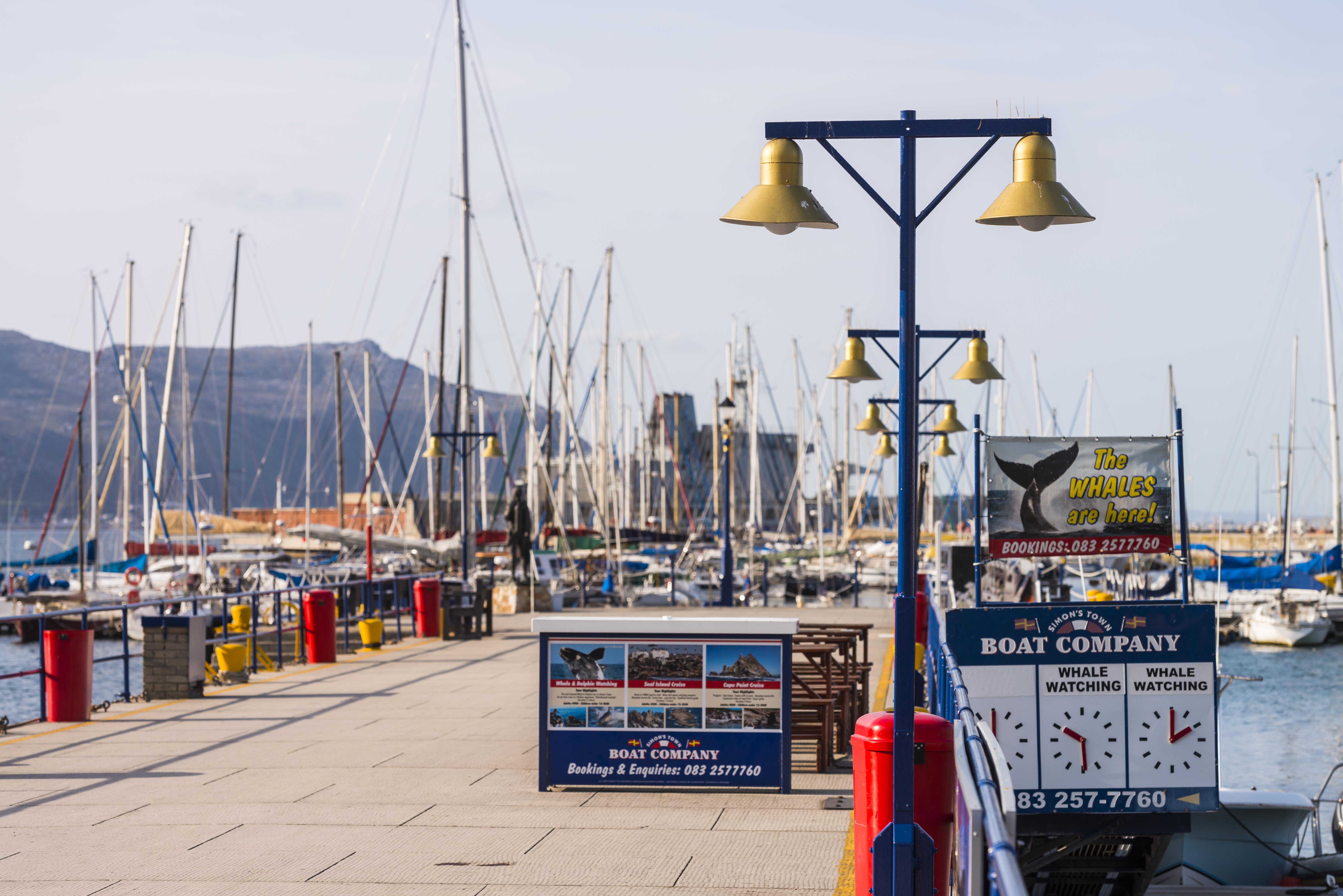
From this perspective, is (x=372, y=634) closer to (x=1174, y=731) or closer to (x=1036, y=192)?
(x=1174, y=731)

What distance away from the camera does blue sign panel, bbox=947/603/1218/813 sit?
371 inches

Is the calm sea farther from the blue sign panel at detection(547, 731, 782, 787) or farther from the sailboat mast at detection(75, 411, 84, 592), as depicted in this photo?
the blue sign panel at detection(547, 731, 782, 787)

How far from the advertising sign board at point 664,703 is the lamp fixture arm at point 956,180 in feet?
14.6

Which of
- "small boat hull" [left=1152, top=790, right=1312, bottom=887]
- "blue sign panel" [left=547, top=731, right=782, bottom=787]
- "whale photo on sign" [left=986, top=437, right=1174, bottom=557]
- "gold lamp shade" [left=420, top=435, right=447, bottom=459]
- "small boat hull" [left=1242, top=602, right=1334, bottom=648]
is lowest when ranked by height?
"small boat hull" [left=1242, top=602, right=1334, bottom=648]

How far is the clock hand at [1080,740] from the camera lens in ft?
30.9

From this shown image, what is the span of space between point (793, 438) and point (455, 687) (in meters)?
182

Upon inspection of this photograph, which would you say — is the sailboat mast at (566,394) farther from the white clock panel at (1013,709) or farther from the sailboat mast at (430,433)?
the white clock panel at (1013,709)

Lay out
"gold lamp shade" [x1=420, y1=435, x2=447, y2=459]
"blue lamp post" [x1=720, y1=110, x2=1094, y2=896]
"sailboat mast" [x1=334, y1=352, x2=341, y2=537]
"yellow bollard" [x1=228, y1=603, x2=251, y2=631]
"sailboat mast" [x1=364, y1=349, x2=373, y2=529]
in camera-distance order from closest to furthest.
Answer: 1. "blue lamp post" [x1=720, y1=110, x2=1094, y2=896]
2. "yellow bollard" [x1=228, y1=603, x2=251, y2=631]
3. "gold lamp shade" [x1=420, y1=435, x2=447, y2=459]
4. "sailboat mast" [x1=364, y1=349, x2=373, y2=529]
5. "sailboat mast" [x1=334, y1=352, x2=341, y2=537]

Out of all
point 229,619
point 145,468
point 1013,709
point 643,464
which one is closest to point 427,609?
point 229,619

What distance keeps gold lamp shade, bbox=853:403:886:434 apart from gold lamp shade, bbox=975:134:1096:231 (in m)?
15.7

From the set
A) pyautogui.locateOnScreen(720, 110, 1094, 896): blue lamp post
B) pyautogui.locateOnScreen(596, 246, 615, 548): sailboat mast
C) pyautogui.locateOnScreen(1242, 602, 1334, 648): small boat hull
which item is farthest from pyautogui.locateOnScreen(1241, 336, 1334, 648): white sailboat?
pyautogui.locateOnScreen(720, 110, 1094, 896): blue lamp post

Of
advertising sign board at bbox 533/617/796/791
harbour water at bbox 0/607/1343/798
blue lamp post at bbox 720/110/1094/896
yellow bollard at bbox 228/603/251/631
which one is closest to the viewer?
blue lamp post at bbox 720/110/1094/896

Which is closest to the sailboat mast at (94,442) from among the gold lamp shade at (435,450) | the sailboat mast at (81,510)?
the sailboat mast at (81,510)

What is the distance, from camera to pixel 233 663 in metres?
19.1
